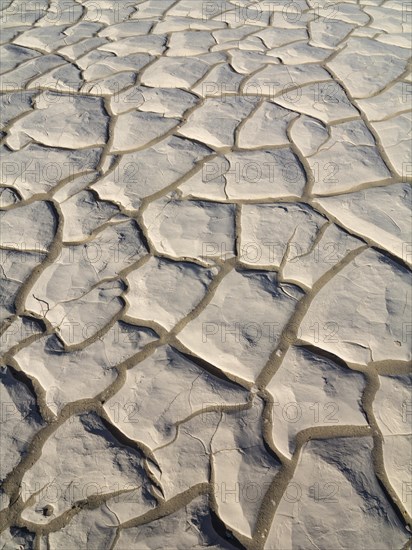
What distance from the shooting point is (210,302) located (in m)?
2.01

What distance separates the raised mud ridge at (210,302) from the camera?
1.52m

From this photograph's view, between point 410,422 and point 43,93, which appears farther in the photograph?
point 43,93

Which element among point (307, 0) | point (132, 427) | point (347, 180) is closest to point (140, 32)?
point (307, 0)

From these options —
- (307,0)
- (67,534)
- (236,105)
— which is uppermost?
(307,0)

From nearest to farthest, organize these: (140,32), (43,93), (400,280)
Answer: (400,280) < (43,93) < (140,32)

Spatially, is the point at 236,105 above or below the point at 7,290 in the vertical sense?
above

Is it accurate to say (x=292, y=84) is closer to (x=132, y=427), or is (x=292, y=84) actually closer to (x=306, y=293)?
(x=306, y=293)

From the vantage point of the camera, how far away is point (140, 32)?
3928mm

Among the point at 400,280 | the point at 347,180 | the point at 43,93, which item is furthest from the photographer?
the point at 43,93

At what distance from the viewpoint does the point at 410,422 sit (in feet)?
5.27

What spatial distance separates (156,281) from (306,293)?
582 mm

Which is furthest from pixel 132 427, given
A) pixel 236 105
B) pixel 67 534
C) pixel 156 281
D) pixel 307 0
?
pixel 307 0

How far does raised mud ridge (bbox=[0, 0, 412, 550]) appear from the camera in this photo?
152 cm

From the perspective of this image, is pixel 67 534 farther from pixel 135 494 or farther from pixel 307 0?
pixel 307 0
